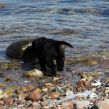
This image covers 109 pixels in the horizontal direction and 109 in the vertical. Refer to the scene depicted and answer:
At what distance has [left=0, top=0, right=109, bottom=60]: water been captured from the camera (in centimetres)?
1262

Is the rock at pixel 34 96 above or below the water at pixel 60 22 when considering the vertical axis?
above

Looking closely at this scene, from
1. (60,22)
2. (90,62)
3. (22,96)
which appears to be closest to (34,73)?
(90,62)

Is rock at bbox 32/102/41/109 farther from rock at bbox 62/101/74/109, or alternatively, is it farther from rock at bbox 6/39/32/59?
rock at bbox 6/39/32/59

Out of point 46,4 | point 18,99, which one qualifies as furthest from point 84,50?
point 46,4

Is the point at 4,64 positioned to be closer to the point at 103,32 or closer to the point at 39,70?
the point at 39,70

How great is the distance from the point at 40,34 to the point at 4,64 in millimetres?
3269

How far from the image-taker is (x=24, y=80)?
9258mm

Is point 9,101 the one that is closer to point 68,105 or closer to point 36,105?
point 36,105

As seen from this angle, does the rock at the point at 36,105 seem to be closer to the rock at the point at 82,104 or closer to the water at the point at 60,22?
the rock at the point at 82,104

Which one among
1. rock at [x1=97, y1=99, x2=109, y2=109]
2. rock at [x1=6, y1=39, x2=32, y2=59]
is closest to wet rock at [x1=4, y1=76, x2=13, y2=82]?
rock at [x1=6, y1=39, x2=32, y2=59]

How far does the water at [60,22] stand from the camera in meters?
12.6

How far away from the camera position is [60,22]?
613 inches

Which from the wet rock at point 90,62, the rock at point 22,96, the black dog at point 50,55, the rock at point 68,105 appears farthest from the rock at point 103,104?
the wet rock at point 90,62

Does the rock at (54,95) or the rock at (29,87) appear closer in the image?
the rock at (54,95)
